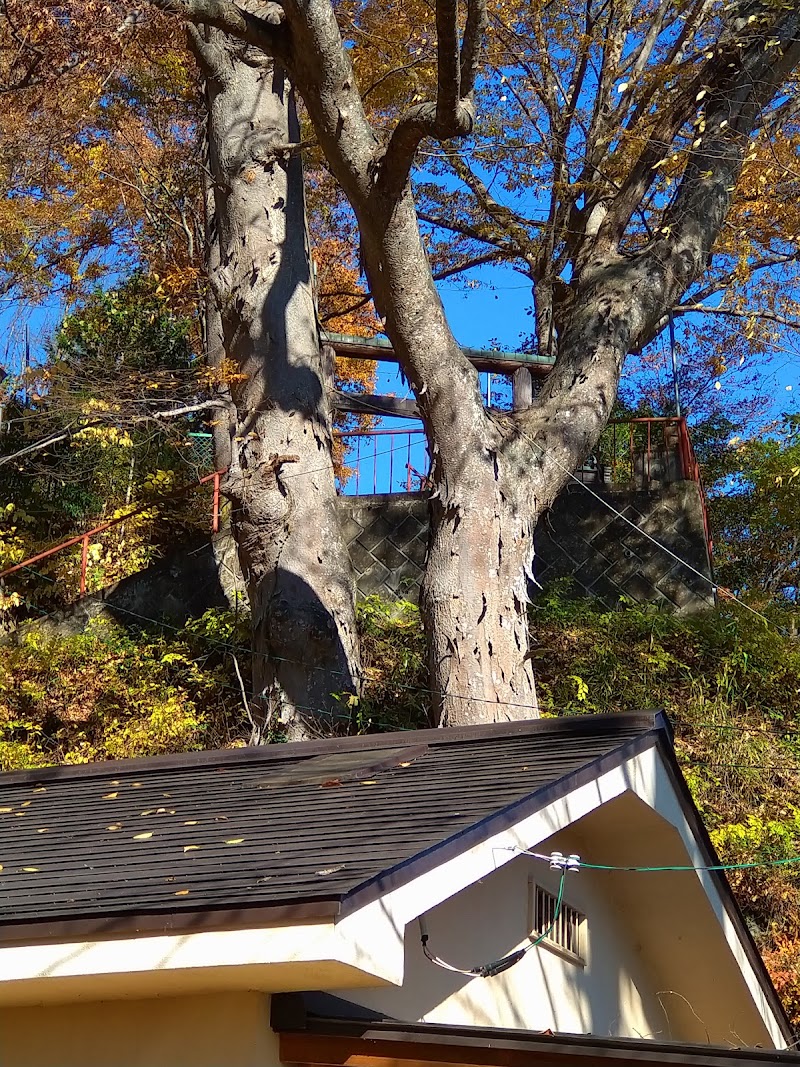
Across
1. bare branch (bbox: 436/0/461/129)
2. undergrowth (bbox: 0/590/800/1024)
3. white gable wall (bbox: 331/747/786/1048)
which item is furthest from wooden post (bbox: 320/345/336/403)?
white gable wall (bbox: 331/747/786/1048)

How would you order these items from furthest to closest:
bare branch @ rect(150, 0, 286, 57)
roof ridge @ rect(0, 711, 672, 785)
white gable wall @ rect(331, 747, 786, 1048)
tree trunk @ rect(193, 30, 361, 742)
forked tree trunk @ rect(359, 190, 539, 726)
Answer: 1. tree trunk @ rect(193, 30, 361, 742)
2. bare branch @ rect(150, 0, 286, 57)
3. forked tree trunk @ rect(359, 190, 539, 726)
4. roof ridge @ rect(0, 711, 672, 785)
5. white gable wall @ rect(331, 747, 786, 1048)

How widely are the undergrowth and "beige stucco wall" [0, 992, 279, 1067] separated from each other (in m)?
5.52

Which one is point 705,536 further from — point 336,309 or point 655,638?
point 336,309

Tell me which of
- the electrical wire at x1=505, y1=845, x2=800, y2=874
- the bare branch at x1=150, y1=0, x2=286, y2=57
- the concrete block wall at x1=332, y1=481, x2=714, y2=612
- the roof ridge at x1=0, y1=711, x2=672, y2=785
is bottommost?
the electrical wire at x1=505, y1=845, x2=800, y2=874

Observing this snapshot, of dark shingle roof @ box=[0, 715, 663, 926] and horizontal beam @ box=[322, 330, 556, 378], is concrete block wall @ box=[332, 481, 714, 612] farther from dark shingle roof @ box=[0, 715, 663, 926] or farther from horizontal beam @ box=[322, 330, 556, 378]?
dark shingle roof @ box=[0, 715, 663, 926]

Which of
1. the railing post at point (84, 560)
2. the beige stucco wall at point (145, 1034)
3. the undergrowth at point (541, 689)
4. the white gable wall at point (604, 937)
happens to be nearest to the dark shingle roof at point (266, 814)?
the white gable wall at point (604, 937)

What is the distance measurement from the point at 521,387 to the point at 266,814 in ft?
29.3

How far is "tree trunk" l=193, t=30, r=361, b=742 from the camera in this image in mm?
9820

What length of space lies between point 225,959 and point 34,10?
32.5 ft

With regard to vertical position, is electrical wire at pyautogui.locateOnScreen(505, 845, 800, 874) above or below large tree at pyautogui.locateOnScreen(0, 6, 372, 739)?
below

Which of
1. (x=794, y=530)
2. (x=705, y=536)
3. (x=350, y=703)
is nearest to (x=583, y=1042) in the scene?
(x=350, y=703)

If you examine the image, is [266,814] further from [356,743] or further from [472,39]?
[472,39]

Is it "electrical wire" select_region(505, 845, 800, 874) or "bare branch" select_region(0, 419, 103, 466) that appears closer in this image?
"electrical wire" select_region(505, 845, 800, 874)

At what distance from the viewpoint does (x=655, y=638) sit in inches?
464
